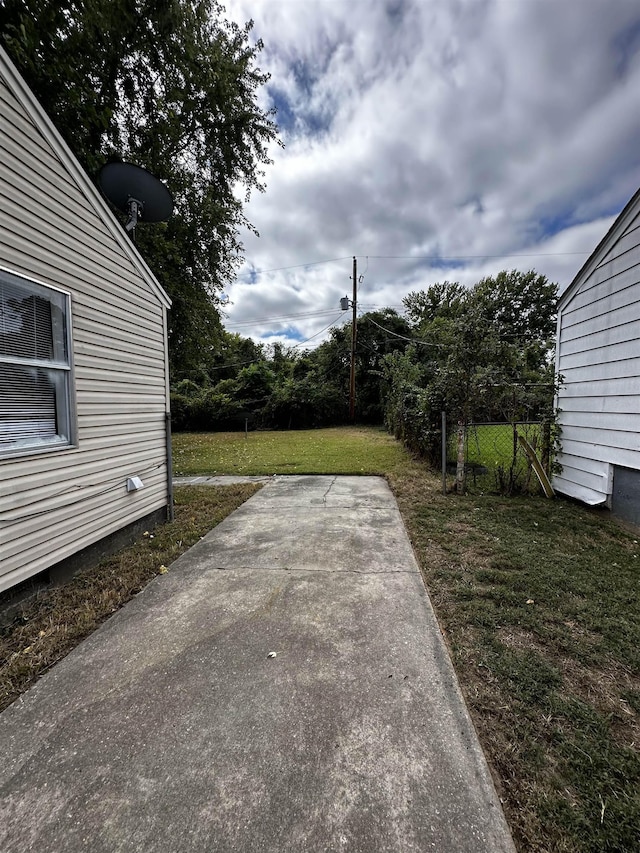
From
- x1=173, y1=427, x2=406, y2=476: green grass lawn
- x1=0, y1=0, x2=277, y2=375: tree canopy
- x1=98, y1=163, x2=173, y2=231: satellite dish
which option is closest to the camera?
x1=98, y1=163, x2=173, y2=231: satellite dish

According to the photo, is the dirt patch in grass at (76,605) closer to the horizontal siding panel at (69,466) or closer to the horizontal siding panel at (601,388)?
the horizontal siding panel at (69,466)

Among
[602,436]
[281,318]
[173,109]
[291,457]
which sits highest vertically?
[281,318]

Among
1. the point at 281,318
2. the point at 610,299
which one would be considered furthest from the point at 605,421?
the point at 281,318

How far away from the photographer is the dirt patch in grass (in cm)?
188

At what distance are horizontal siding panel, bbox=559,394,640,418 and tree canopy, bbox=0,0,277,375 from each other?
7.18m

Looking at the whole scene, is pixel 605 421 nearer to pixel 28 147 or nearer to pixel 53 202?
pixel 53 202

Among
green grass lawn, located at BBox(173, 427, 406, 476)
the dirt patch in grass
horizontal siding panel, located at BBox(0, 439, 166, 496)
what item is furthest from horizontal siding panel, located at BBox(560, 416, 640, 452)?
horizontal siding panel, located at BBox(0, 439, 166, 496)

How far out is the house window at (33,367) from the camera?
233cm

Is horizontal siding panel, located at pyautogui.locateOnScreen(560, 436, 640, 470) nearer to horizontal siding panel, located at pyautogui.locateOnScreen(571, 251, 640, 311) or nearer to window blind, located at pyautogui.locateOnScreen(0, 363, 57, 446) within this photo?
horizontal siding panel, located at pyautogui.locateOnScreen(571, 251, 640, 311)

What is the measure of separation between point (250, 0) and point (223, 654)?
8187mm

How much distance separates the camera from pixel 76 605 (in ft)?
8.07

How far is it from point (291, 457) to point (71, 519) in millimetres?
6395

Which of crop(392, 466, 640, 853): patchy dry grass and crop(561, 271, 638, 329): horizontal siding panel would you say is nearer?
crop(392, 466, 640, 853): patchy dry grass

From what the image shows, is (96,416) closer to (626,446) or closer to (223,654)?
(223,654)
